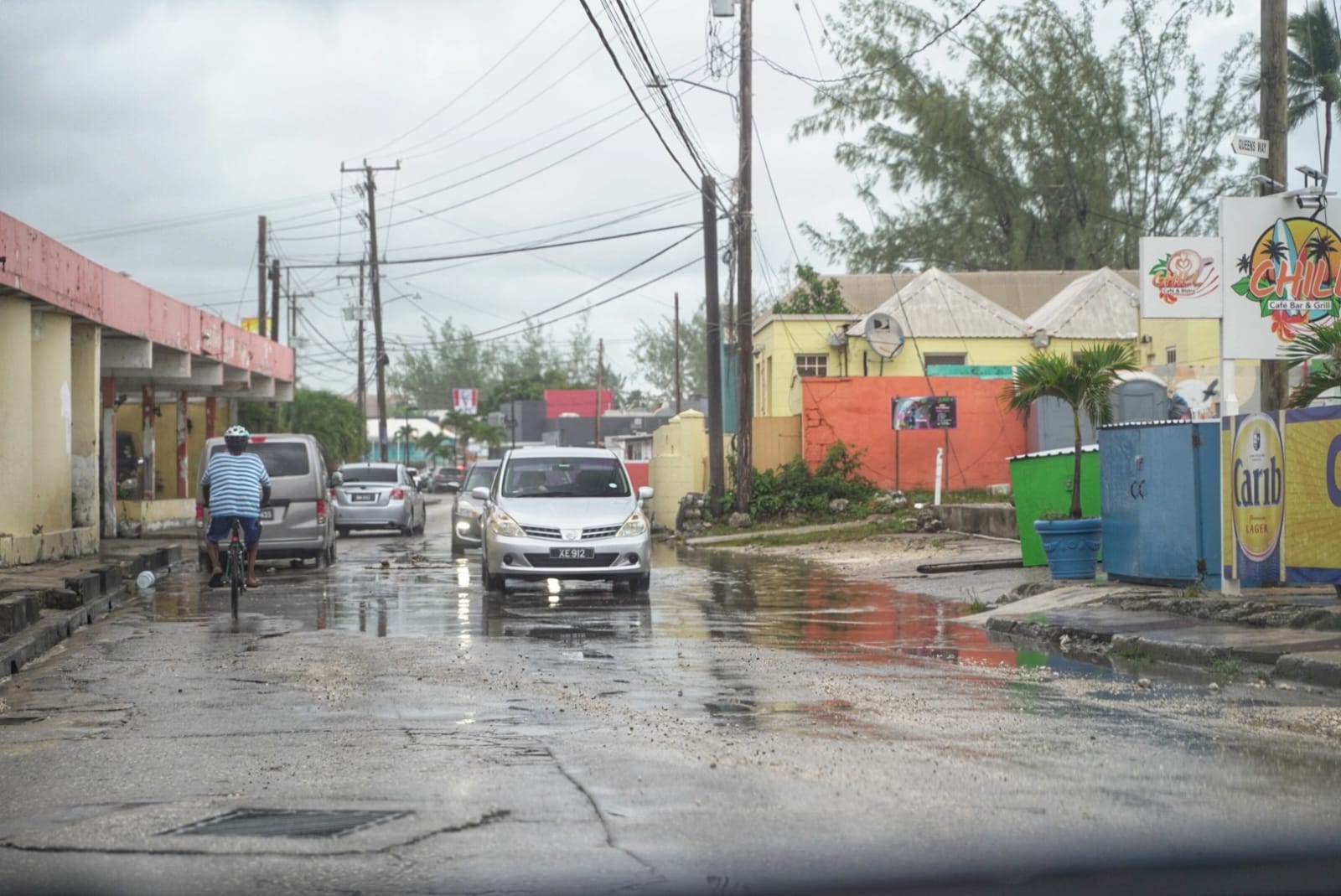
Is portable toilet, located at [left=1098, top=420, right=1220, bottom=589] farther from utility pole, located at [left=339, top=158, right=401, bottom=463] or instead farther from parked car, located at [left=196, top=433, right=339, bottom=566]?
utility pole, located at [left=339, top=158, right=401, bottom=463]

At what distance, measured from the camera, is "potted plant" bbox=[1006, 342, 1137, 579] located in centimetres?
1650

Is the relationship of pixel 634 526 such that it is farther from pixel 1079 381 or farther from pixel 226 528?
pixel 1079 381

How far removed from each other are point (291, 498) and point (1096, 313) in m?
25.2

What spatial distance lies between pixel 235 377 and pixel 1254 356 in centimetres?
2914

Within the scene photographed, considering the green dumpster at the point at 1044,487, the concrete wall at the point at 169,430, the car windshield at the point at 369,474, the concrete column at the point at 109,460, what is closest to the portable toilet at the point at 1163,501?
the green dumpster at the point at 1044,487

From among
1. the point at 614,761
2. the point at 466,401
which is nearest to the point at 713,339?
the point at 614,761

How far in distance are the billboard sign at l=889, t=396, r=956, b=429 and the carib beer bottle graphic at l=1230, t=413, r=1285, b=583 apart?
19.9m

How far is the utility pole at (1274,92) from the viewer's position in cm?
1597

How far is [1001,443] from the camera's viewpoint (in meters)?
34.8

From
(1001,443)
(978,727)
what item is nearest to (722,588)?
(978,727)

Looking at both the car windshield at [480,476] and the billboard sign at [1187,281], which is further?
the car windshield at [480,476]

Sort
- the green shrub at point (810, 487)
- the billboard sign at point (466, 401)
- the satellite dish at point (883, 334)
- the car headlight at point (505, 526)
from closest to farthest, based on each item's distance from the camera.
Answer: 1. the car headlight at point (505, 526)
2. the green shrub at point (810, 487)
3. the satellite dish at point (883, 334)
4. the billboard sign at point (466, 401)

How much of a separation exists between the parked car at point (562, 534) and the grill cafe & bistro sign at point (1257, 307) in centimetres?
600

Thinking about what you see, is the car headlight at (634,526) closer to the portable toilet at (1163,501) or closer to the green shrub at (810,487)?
the portable toilet at (1163,501)
